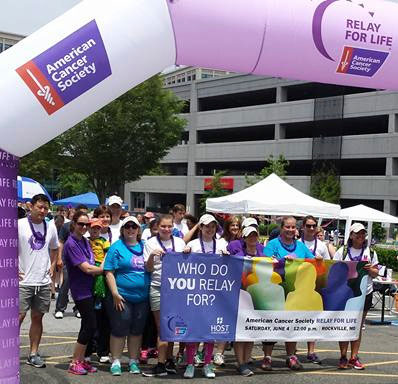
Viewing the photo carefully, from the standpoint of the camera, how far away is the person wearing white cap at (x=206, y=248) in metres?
6.50

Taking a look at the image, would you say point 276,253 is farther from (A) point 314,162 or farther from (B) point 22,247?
(A) point 314,162

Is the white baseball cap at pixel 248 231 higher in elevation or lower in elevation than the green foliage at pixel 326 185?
lower

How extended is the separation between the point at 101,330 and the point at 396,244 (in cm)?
2470

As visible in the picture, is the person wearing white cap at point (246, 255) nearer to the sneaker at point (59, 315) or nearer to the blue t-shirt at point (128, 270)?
the blue t-shirt at point (128, 270)

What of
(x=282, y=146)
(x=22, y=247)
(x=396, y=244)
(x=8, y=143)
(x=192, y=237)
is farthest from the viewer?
(x=282, y=146)

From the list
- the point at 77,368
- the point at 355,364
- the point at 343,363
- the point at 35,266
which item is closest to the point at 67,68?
the point at 35,266

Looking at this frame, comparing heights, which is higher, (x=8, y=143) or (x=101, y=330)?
(x=8, y=143)

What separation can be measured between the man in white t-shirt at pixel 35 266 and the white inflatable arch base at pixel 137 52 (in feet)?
4.62

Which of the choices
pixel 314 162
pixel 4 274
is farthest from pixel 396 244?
pixel 4 274

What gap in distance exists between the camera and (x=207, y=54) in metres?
5.10

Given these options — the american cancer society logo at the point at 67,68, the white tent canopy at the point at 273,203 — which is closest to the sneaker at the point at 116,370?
the american cancer society logo at the point at 67,68

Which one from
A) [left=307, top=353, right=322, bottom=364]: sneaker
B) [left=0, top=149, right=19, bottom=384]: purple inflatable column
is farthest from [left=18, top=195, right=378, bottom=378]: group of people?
[left=0, top=149, right=19, bottom=384]: purple inflatable column

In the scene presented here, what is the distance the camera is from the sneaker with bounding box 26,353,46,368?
6.60 meters

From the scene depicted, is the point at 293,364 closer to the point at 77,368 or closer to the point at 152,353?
the point at 152,353
